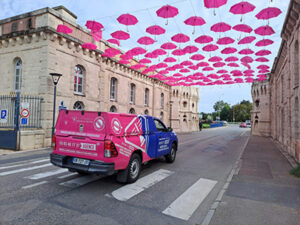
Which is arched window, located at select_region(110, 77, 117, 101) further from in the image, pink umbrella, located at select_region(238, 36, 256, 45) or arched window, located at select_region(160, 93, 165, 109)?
pink umbrella, located at select_region(238, 36, 256, 45)

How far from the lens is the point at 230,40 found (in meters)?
10.9

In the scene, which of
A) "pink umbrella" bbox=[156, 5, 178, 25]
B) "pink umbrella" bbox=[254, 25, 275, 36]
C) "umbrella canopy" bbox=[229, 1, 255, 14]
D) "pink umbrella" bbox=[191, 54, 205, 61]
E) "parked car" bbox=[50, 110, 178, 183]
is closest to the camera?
"parked car" bbox=[50, 110, 178, 183]

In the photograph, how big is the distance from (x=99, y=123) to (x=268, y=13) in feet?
29.1

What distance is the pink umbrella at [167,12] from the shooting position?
9062 mm

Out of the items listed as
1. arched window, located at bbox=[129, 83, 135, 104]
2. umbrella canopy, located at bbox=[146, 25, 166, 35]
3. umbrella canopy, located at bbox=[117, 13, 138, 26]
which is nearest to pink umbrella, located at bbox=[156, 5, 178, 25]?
umbrella canopy, located at bbox=[146, 25, 166, 35]

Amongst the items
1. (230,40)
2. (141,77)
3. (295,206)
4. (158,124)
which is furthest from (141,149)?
(141,77)

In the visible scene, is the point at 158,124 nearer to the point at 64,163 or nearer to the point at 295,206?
the point at 64,163

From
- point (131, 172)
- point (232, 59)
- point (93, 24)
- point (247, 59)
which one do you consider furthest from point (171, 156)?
point (247, 59)

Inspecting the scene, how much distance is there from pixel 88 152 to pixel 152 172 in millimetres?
2740

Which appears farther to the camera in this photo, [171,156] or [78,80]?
[78,80]

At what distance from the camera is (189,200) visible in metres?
4.57

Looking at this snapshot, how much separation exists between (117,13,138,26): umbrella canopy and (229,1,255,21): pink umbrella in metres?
4.65

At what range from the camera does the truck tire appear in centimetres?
532

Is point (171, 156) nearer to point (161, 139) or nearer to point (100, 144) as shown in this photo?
point (161, 139)
